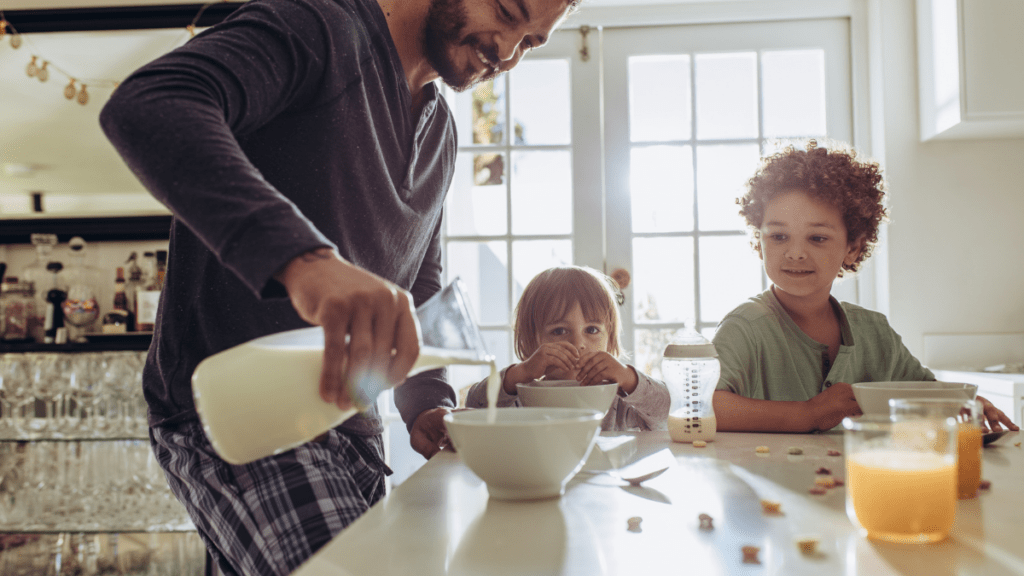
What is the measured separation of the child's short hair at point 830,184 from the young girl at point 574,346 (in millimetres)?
431

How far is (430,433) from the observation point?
1.00 m

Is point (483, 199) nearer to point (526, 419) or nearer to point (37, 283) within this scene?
point (37, 283)

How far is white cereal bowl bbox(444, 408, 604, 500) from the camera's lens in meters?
0.61

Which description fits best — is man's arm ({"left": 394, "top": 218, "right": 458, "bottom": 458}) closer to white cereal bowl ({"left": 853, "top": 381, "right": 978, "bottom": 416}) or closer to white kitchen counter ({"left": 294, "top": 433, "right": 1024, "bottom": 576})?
white kitchen counter ({"left": 294, "top": 433, "right": 1024, "bottom": 576})

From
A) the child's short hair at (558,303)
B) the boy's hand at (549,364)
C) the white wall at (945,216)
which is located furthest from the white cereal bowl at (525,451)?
the white wall at (945,216)

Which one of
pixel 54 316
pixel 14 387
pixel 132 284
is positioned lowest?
pixel 14 387

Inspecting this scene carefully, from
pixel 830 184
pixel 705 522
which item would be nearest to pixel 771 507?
pixel 705 522

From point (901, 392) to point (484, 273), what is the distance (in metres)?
1.93

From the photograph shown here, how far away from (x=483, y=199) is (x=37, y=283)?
5.00ft

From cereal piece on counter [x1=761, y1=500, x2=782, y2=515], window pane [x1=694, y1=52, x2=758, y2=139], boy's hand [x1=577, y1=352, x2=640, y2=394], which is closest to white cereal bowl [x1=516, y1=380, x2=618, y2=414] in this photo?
boy's hand [x1=577, y1=352, x2=640, y2=394]

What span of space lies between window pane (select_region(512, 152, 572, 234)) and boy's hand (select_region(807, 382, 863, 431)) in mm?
1579

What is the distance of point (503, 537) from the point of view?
531 millimetres

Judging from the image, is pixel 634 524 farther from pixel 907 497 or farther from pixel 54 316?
pixel 54 316

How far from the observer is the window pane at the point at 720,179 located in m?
2.57
